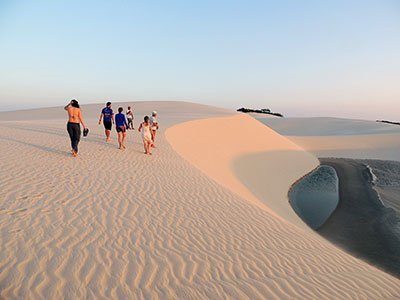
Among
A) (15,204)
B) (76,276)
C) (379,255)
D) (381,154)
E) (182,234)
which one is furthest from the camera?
(381,154)

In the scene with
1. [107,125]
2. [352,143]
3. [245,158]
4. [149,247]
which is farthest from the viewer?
[352,143]

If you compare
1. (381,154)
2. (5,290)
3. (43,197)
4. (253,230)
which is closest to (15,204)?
(43,197)

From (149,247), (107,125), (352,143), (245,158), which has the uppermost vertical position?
(107,125)

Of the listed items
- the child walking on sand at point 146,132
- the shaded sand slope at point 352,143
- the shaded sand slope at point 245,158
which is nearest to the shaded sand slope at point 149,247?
the child walking on sand at point 146,132

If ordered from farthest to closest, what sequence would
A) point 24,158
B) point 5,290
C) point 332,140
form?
point 332,140, point 24,158, point 5,290

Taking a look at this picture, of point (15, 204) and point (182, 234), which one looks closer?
point (182, 234)

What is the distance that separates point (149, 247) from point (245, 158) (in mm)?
14289

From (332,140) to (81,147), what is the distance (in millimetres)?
31982

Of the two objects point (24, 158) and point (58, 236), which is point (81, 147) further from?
point (58, 236)

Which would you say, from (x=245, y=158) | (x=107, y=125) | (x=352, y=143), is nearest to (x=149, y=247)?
(x=107, y=125)

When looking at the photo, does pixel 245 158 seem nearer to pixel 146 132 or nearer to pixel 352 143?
pixel 146 132

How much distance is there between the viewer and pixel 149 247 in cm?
482

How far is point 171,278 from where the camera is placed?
4082mm

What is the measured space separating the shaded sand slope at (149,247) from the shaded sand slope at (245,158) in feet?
10.2
